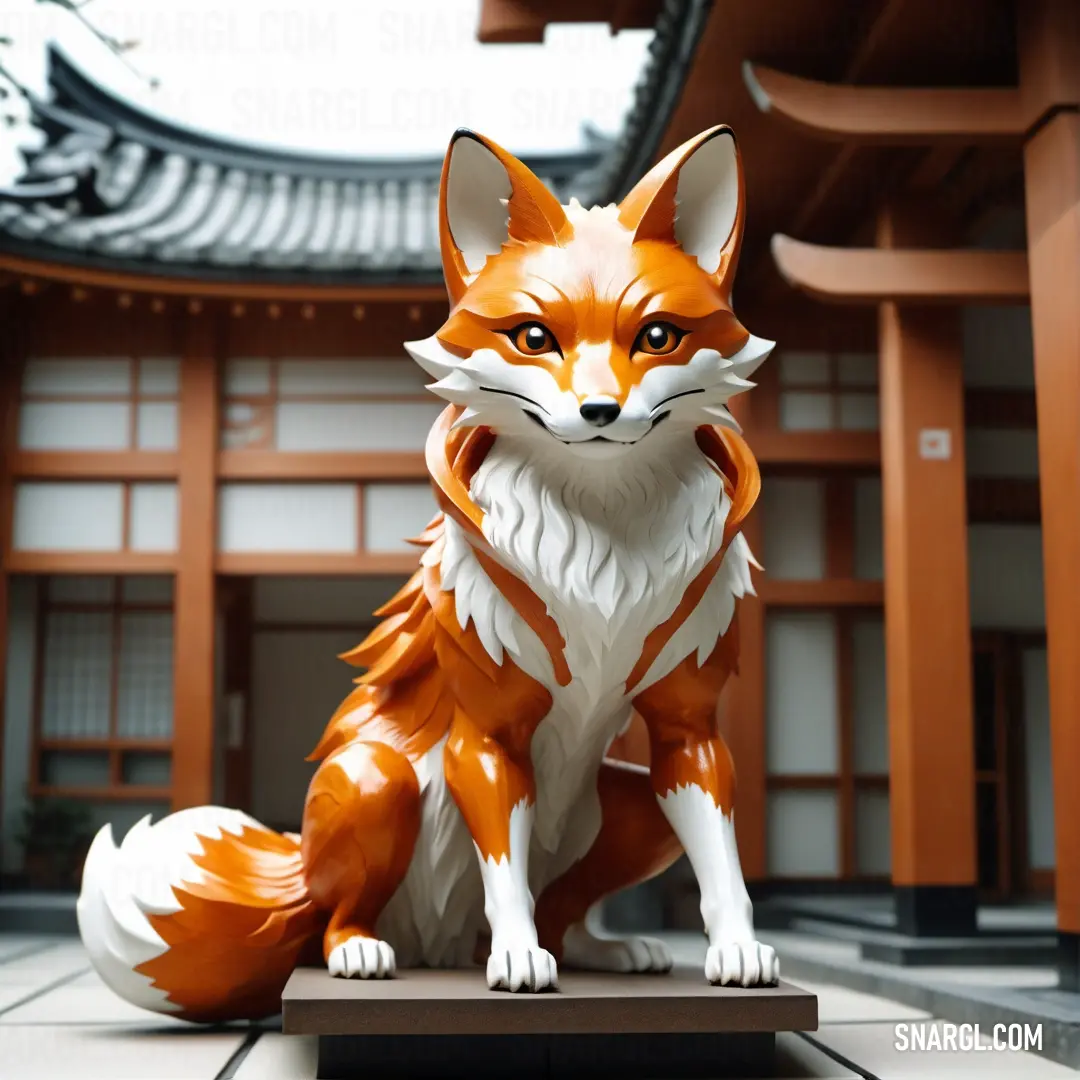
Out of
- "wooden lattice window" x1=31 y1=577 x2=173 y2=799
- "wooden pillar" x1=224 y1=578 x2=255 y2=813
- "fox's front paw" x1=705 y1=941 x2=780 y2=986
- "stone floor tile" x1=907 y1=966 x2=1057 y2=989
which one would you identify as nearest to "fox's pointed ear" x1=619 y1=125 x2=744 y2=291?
"fox's front paw" x1=705 y1=941 x2=780 y2=986

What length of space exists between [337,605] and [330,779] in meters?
7.56

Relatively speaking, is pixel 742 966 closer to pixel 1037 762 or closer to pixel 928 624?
pixel 928 624

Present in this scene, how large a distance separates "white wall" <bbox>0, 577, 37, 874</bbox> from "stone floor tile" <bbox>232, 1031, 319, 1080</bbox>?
195 inches

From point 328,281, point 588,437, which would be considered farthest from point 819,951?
point 328,281

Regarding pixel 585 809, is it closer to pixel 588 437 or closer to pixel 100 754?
pixel 588 437

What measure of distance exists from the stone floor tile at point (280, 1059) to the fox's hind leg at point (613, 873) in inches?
25.0

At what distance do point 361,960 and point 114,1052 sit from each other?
0.75 meters

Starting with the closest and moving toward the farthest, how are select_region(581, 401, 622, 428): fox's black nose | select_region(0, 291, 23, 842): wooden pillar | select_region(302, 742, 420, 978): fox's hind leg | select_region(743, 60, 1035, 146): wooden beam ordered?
select_region(581, 401, 622, 428): fox's black nose
select_region(302, 742, 420, 978): fox's hind leg
select_region(743, 60, 1035, 146): wooden beam
select_region(0, 291, 23, 842): wooden pillar

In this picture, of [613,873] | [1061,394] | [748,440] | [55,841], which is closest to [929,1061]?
[613,873]

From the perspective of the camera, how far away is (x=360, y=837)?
3.07 meters

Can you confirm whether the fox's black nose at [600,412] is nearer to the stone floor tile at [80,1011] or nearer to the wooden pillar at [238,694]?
the stone floor tile at [80,1011]

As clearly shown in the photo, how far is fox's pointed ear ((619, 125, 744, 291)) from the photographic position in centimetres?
294

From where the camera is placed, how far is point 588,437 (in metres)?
2.67

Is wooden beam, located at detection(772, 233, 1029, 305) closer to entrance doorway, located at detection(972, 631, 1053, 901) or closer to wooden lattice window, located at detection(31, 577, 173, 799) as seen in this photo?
entrance doorway, located at detection(972, 631, 1053, 901)
